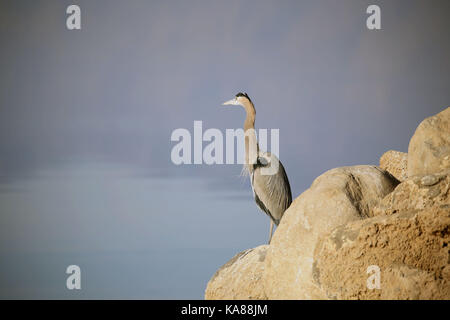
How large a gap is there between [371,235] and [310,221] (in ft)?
2.13

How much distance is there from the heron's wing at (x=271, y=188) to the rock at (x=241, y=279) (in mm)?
1432

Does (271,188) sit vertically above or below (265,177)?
below

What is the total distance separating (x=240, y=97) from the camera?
6.66m

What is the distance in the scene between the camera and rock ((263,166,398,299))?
367 cm

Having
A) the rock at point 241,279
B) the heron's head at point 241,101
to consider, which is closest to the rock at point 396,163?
the heron's head at point 241,101

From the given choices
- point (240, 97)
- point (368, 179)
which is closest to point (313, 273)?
point (368, 179)

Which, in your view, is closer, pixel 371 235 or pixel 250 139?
pixel 371 235

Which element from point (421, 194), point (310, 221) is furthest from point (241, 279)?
point (421, 194)

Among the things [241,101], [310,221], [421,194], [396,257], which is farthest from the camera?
[241,101]

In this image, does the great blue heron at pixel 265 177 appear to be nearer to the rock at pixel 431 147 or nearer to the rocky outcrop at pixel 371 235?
the rocky outcrop at pixel 371 235

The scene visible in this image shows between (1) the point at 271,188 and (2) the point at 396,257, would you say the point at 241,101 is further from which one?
(2) the point at 396,257

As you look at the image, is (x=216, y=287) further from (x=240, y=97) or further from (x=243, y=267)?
(x=240, y=97)

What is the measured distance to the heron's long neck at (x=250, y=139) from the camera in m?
6.47

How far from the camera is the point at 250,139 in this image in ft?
21.4
